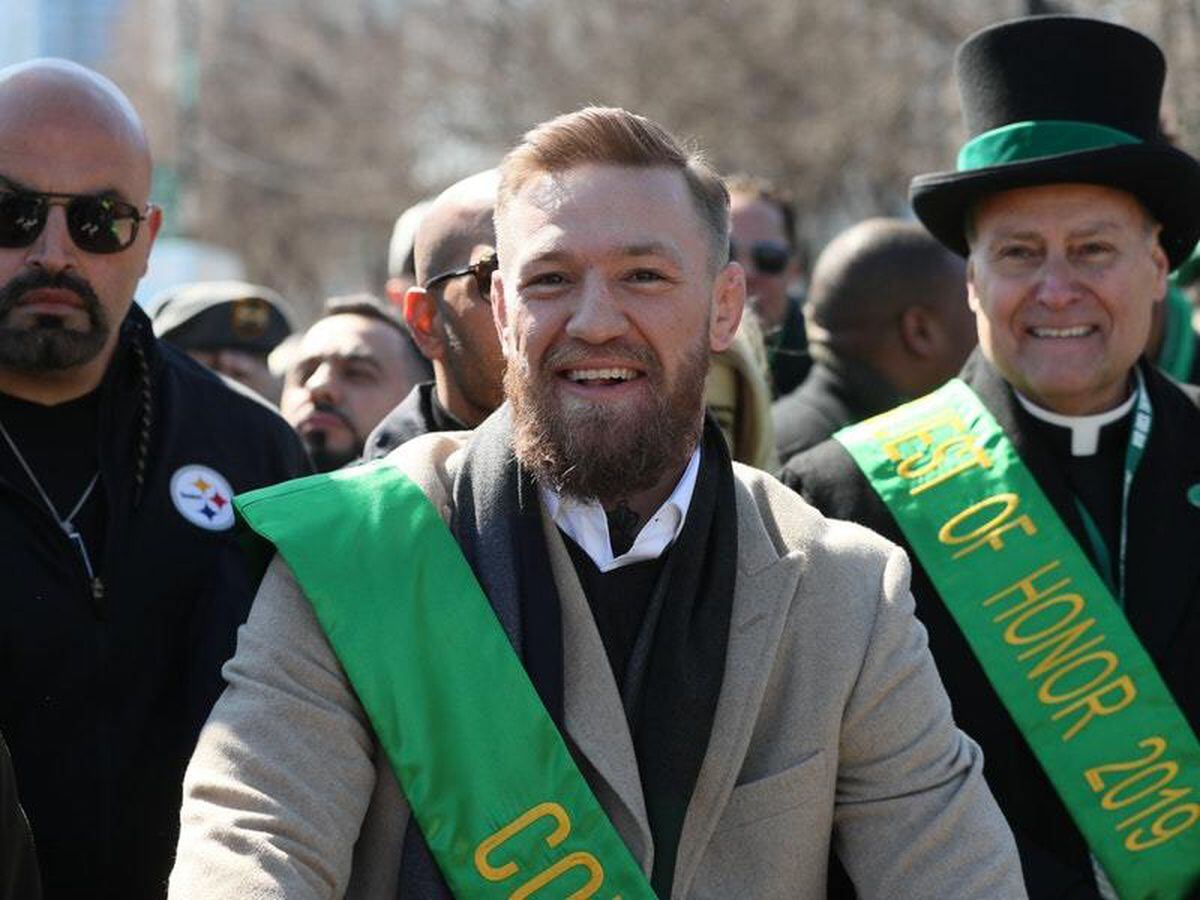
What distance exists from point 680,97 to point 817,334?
18.7 meters

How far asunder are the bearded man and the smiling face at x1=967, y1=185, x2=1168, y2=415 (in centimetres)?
128

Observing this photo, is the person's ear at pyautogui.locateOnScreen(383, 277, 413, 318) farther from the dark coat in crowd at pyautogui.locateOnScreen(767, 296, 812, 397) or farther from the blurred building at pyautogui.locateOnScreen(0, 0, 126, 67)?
the blurred building at pyautogui.locateOnScreen(0, 0, 126, 67)

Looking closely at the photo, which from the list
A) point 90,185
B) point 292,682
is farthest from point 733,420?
point 292,682

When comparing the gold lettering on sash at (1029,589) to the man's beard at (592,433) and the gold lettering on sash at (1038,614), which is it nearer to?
the gold lettering on sash at (1038,614)

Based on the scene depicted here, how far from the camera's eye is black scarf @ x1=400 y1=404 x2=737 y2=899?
10.2 feet

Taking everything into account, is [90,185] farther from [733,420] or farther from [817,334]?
[817,334]

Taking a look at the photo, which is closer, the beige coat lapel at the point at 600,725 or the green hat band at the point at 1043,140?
the beige coat lapel at the point at 600,725

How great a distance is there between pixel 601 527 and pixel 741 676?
35cm

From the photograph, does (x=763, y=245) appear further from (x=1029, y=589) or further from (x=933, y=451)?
(x=1029, y=589)

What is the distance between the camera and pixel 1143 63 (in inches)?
179

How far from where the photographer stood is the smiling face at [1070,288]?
14.5 ft

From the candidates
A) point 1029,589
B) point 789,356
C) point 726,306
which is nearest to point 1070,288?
point 1029,589

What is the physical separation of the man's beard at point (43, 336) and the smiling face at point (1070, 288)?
6.51ft

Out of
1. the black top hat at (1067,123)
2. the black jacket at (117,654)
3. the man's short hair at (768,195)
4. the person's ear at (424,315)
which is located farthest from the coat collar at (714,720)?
the man's short hair at (768,195)
